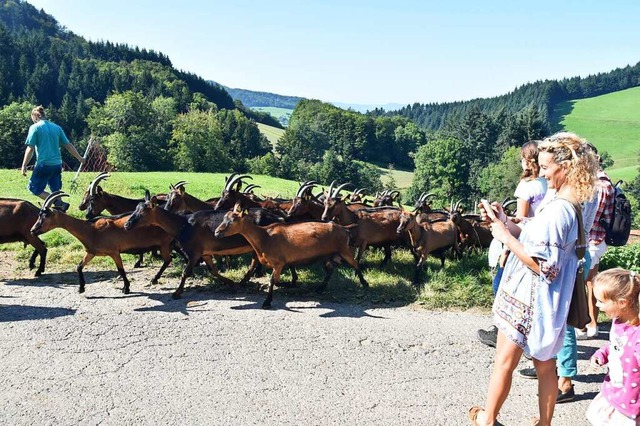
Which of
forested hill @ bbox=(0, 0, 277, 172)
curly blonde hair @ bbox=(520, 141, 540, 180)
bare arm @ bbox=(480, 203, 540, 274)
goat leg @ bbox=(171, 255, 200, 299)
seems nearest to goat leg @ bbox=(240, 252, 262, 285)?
goat leg @ bbox=(171, 255, 200, 299)

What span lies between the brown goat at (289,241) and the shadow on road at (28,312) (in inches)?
95.7

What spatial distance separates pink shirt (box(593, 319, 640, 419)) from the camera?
3.28 m

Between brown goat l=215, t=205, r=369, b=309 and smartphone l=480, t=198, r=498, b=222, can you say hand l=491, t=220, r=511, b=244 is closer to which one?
smartphone l=480, t=198, r=498, b=222

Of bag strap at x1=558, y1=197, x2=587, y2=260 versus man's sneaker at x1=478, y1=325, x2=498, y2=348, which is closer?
bag strap at x1=558, y1=197, x2=587, y2=260

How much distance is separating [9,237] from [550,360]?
8956 mm

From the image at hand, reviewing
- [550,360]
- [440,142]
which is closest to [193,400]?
[550,360]

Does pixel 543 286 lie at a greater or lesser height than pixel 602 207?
lesser

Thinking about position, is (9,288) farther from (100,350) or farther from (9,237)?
(100,350)

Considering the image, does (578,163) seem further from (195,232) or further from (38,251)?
(38,251)

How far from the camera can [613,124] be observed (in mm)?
101562

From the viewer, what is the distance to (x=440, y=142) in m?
72.4

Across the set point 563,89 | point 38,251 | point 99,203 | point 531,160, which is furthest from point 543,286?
point 563,89

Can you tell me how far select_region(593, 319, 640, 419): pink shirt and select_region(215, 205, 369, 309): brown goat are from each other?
15.9 feet

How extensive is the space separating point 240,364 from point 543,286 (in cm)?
338
